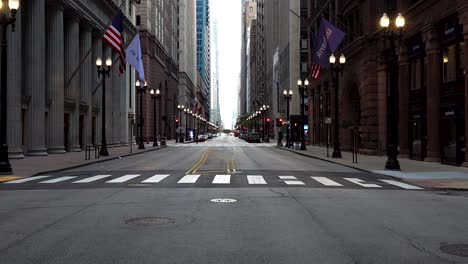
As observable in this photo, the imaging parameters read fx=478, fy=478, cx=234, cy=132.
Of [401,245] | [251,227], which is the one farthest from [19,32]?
[401,245]

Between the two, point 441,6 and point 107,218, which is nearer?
point 107,218

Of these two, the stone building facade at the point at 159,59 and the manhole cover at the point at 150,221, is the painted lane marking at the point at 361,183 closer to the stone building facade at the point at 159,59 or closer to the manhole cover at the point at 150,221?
the manhole cover at the point at 150,221

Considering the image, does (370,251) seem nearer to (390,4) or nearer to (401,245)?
(401,245)

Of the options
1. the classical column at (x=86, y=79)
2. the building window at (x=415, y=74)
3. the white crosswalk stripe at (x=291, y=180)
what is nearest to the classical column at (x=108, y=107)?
the classical column at (x=86, y=79)

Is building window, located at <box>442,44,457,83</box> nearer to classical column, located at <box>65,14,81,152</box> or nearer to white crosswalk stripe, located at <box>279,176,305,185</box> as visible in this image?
white crosswalk stripe, located at <box>279,176,305,185</box>

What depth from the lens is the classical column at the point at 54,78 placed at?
40.4 metres

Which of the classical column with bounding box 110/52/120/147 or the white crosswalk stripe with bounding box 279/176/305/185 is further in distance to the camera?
the classical column with bounding box 110/52/120/147

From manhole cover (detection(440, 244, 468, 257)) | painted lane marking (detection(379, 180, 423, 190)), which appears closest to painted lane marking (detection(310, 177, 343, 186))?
painted lane marking (detection(379, 180, 423, 190))

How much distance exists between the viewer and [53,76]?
40.5 meters

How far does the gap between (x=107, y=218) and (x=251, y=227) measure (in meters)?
3.15

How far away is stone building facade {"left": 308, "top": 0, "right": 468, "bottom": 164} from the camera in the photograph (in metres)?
26.1

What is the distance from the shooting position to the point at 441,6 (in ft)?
89.2

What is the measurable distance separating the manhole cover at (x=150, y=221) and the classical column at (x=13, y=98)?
25.4 metres

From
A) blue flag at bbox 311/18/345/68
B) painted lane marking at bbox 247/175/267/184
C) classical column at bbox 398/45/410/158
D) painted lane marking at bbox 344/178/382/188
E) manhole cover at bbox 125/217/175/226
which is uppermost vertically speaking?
blue flag at bbox 311/18/345/68
